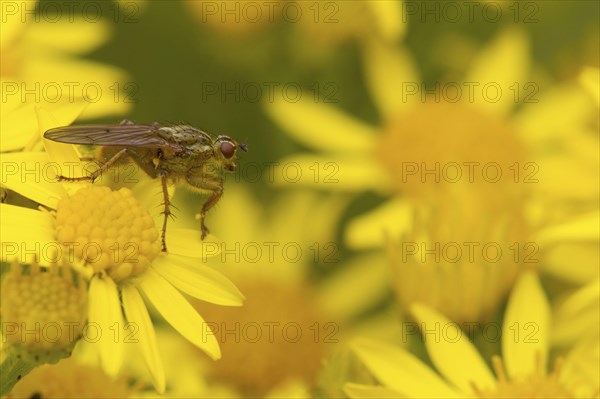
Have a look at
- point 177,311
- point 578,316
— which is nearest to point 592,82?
point 578,316

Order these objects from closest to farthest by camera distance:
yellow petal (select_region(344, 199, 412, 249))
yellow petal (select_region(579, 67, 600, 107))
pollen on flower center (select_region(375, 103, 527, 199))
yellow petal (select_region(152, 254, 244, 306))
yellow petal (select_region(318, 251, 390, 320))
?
yellow petal (select_region(152, 254, 244, 306)) < yellow petal (select_region(579, 67, 600, 107)) < yellow petal (select_region(344, 199, 412, 249)) < pollen on flower center (select_region(375, 103, 527, 199)) < yellow petal (select_region(318, 251, 390, 320))

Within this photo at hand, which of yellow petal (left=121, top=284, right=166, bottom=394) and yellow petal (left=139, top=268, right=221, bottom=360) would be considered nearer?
yellow petal (left=121, top=284, right=166, bottom=394)

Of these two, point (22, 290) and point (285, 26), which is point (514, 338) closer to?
point (22, 290)

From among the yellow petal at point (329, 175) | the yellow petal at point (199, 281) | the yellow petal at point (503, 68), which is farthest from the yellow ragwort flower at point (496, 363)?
the yellow petal at point (503, 68)

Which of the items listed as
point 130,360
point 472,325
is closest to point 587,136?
point 472,325

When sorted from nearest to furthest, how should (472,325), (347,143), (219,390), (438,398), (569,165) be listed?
1. (438,398)
2. (472,325)
3. (219,390)
4. (569,165)
5. (347,143)

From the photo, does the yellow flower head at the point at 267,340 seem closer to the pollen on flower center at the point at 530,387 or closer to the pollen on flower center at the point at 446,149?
the pollen on flower center at the point at 446,149

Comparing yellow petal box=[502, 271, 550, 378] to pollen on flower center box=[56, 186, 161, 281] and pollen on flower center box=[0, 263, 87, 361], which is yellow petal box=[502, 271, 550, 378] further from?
pollen on flower center box=[0, 263, 87, 361]

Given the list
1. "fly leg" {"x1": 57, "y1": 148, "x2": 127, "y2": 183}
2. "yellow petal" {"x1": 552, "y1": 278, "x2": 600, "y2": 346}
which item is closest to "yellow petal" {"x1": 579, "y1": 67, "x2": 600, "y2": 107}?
"yellow petal" {"x1": 552, "y1": 278, "x2": 600, "y2": 346}
